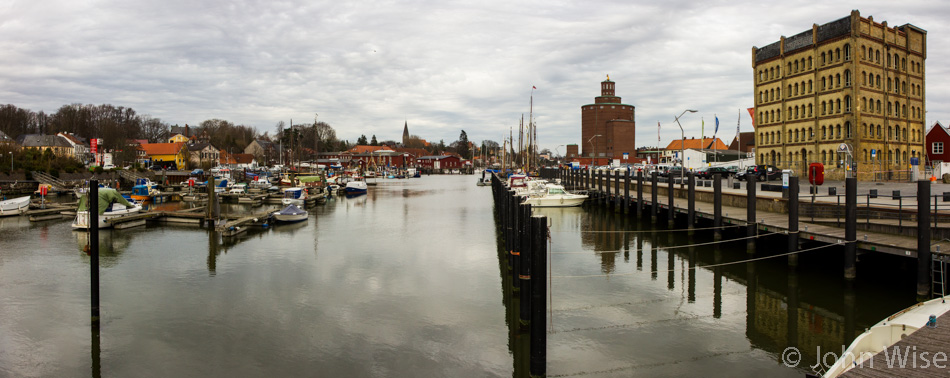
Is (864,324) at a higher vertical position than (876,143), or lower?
lower

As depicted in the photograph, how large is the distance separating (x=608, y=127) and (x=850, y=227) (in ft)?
416

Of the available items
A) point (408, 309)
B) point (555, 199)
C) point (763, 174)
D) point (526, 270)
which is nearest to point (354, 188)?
point (555, 199)

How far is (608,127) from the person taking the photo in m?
139

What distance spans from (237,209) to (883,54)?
2264 inches

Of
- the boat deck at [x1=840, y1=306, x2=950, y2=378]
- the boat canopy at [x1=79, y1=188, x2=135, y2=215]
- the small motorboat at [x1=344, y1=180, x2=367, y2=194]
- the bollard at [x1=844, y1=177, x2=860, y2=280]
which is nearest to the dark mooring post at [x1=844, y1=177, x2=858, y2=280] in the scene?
the bollard at [x1=844, y1=177, x2=860, y2=280]

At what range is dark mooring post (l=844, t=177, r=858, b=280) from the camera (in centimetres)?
1551

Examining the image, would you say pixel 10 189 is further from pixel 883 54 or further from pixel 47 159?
pixel 883 54

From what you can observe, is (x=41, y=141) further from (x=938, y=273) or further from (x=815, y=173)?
(x=938, y=273)

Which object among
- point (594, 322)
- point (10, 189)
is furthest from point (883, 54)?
point (10, 189)

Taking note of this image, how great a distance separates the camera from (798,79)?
176ft

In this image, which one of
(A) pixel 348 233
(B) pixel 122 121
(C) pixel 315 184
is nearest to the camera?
(A) pixel 348 233

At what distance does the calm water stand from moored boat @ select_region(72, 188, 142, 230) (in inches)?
167

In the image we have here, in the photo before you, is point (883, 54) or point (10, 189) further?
point (10, 189)

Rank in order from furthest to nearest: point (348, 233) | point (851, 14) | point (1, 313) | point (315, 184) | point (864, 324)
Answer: point (315, 184) < point (851, 14) < point (348, 233) < point (1, 313) < point (864, 324)
